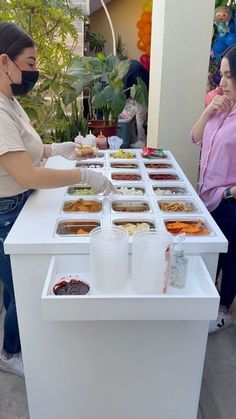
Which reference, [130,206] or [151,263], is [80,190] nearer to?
[130,206]

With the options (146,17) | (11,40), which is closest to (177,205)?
(11,40)

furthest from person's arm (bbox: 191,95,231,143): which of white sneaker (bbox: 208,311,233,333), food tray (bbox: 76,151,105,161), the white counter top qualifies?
white sneaker (bbox: 208,311,233,333)

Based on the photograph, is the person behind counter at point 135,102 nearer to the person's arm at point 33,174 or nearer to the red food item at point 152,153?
the red food item at point 152,153

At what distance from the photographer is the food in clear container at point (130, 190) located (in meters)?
1.61

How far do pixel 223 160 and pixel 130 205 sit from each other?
0.57m

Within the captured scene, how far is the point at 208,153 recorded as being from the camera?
6.12 ft

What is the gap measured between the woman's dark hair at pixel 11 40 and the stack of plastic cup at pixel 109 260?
0.74m

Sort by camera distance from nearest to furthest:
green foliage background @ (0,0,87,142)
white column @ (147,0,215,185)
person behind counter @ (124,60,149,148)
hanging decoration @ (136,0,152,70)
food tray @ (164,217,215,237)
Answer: food tray @ (164,217,215,237) → green foliage background @ (0,0,87,142) → white column @ (147,0,215,185) → person behind counter @ (124,60,149,148) → hanging decoration @ (136,0,152,70)

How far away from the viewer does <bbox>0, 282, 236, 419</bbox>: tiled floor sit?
1573 mm

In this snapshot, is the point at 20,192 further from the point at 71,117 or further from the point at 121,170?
the point at 71,117

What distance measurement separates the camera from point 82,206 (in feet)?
4.90

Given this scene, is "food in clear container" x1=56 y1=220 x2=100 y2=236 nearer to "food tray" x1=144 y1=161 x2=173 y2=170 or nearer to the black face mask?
the black face mask

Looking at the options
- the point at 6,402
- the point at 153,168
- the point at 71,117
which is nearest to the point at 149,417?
the point at 6,402

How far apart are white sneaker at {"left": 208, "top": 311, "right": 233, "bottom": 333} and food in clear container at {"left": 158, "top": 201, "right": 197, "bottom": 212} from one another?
2.77 feet
